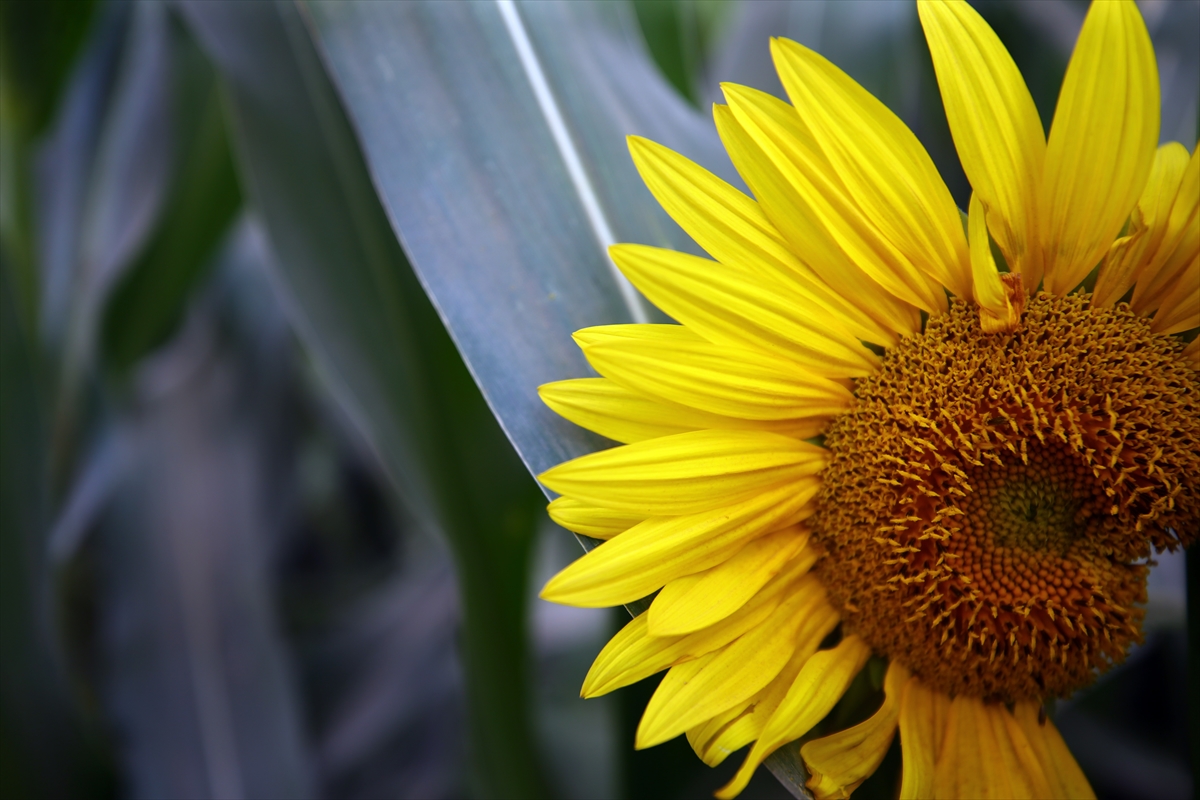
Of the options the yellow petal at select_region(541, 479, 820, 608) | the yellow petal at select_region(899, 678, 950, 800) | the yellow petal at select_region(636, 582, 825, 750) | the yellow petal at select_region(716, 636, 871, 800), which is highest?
the yellow petal at select_region(541, 479, 820, 608)

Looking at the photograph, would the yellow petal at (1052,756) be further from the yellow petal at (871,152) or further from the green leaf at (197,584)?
the green leaf at (197,584)

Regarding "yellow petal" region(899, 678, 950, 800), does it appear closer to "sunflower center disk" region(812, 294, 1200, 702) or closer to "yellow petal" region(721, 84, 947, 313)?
"sunflower center disk" region(812, 294, 1200, 702)

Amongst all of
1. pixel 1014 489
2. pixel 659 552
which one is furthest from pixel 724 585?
pixel 1014 489

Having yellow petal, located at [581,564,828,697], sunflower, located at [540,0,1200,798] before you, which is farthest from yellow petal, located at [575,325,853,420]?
yellow petal, located at [581,564,828,697]

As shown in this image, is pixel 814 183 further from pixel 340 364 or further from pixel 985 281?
pixel 340 364

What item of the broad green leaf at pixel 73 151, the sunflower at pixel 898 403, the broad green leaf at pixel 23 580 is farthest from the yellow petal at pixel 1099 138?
the broad green leaf at pixel 73 151

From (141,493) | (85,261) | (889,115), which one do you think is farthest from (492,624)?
(85,261)

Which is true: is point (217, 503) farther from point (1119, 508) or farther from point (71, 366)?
point (1119, 508)
